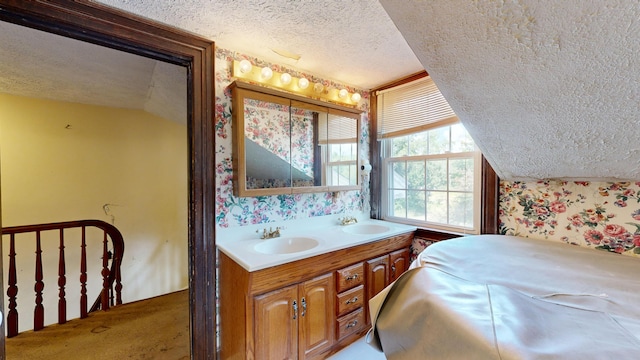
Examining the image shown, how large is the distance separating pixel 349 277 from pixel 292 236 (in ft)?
1.74

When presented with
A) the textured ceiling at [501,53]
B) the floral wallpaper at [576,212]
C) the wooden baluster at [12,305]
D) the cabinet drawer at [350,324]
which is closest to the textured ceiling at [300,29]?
the textured ceiling at [501,53]

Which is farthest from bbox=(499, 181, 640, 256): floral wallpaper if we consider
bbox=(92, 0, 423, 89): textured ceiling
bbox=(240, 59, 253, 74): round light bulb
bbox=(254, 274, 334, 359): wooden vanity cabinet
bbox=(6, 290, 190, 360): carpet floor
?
bbox=(6, 290, 190, 360): carpet floor

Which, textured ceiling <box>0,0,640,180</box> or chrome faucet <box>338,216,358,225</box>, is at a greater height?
textured ceiling <box>0,0,640,180</box>

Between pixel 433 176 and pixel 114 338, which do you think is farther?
pixel 433 176

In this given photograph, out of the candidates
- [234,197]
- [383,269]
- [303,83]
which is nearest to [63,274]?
[234,197]

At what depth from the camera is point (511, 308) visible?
701 mm

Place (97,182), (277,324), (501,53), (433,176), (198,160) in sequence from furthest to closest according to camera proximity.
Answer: (97,182), (433,176), (198,160), (277,324), (501,53)

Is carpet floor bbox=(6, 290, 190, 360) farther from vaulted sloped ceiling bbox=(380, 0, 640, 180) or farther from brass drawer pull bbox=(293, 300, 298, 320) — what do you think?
vaulted sloped ceiling bbox=(380, 0, 640, 180)

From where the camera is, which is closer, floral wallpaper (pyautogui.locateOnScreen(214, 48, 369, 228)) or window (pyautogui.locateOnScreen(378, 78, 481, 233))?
floral wallpaper (pyautogui.locateOnScreen(214, 48, 369, 228))

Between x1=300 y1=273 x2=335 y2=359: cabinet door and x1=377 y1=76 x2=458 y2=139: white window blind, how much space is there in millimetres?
1519

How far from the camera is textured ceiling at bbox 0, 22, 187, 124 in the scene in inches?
63.6

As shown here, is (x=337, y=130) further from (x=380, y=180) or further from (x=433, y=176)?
(x=433, y=176)

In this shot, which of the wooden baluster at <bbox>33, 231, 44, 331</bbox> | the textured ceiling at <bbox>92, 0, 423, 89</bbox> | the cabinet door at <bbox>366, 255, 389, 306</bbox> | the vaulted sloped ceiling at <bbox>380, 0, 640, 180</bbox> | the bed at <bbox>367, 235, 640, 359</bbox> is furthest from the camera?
the wooden baluster at <bbox>33, 231, 44, 331</bbox>

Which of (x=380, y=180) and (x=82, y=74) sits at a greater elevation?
(x=82, y=74)
